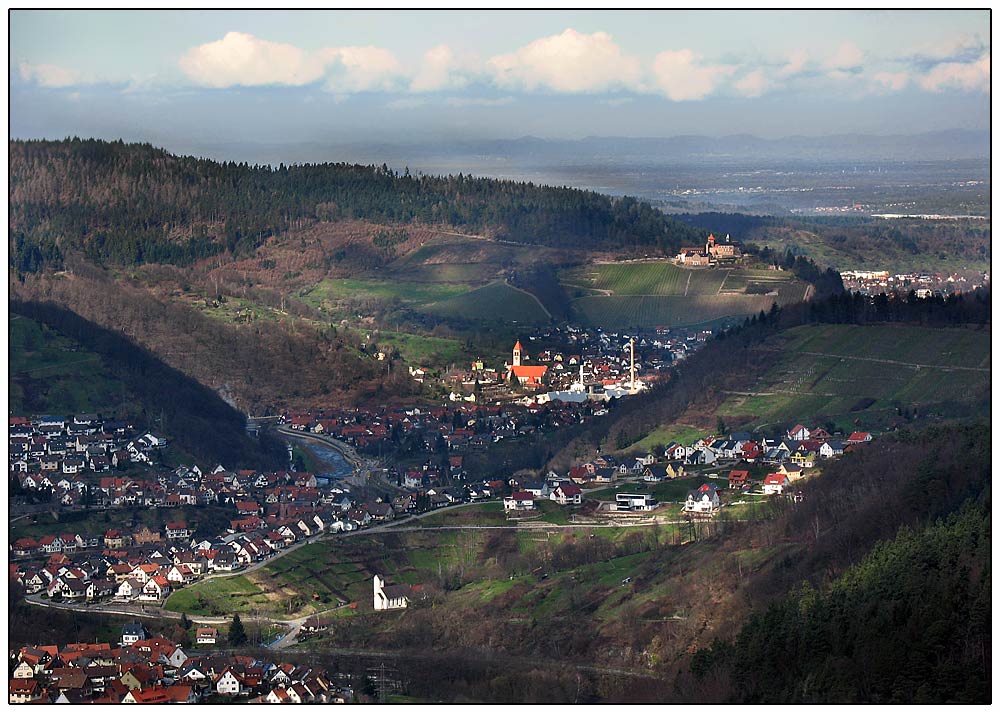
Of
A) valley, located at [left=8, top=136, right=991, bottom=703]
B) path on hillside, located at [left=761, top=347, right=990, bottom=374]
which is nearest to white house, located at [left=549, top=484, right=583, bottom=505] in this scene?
valley, located at [left=8, top=136, right=991, bottom=703]

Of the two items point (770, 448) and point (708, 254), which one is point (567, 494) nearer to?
point (770, 448)

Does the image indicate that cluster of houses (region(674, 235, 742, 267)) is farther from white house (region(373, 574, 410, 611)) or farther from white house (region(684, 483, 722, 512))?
white house (region(373, 574, 410, 611))

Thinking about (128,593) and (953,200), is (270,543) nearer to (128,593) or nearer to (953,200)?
(128,593)

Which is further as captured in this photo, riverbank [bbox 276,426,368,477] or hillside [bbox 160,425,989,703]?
riverbank [bbox 276,426,368,477]

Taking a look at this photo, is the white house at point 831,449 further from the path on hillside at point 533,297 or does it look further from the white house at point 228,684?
the path on hillside at point 533,297

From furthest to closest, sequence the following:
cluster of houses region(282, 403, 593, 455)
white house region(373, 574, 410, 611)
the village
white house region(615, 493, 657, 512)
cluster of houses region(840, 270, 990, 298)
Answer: cluster of houses region(840, 270, 990, 298)
cluster of houses region(282, 403, 593, 455)
white house region(615, 493, 657, 512)
the village
white house region(373, 574, 410, 611)

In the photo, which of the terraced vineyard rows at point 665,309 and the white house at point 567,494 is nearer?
the white house at point 567,494

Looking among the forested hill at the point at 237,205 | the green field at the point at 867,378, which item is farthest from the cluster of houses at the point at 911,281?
the green field at the point at 867,378
